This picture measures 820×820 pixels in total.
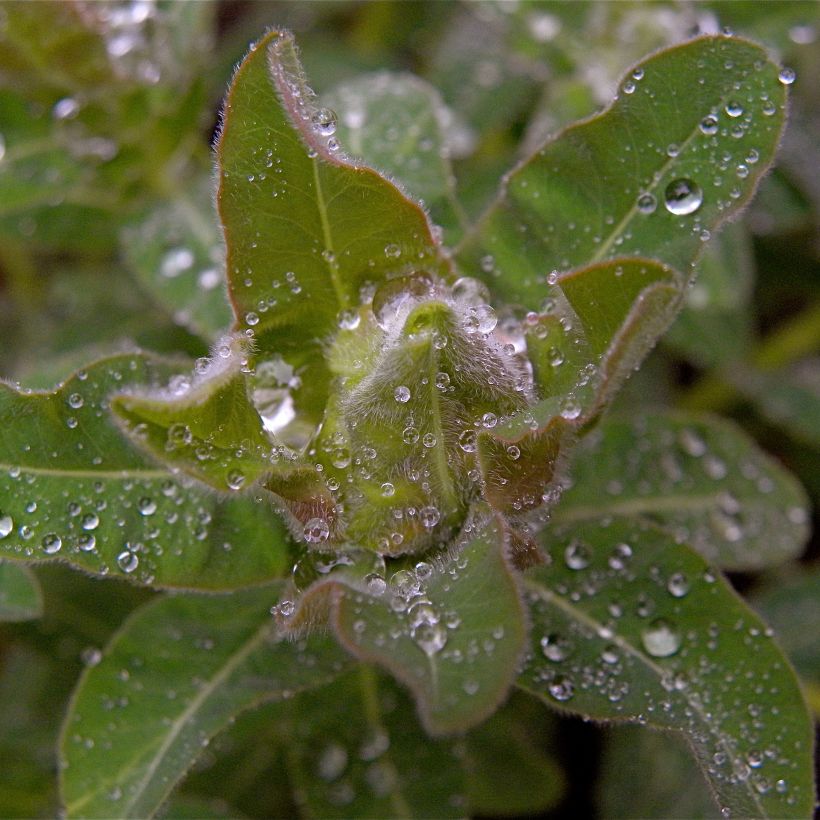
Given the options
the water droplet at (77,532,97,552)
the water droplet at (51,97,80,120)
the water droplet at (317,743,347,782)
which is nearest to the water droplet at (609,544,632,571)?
the water droplet at (317,743,347,782)

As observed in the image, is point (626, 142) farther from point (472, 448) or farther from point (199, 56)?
point (199, 56)

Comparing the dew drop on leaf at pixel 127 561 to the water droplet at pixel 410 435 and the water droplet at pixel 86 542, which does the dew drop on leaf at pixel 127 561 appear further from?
the water droplet at pixel 410 435

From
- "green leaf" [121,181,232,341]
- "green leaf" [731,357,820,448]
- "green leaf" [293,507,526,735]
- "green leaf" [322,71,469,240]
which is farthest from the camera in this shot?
"green leaf" [731,357,820,448]

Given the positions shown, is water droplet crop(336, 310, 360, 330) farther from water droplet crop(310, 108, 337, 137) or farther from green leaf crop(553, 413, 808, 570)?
green leaf crop(553, 413, 808, 570)

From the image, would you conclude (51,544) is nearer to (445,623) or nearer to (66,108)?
(445,623)

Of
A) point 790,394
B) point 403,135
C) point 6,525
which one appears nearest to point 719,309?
point 790,394

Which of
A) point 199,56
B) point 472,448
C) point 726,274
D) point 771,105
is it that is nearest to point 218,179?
point 472,448
